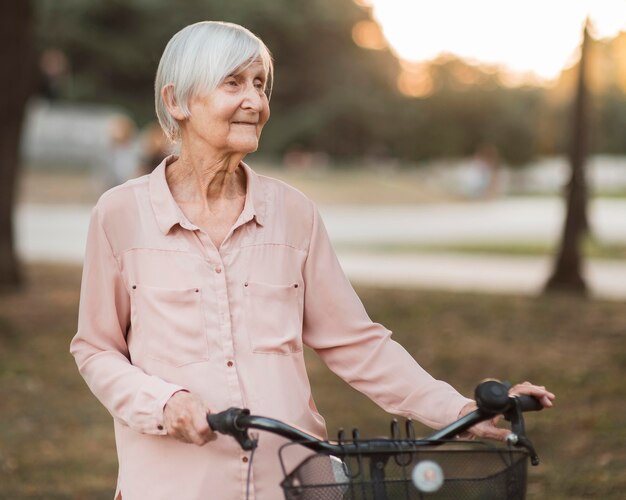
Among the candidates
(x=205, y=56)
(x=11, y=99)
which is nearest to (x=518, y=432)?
(x=205, y=56)

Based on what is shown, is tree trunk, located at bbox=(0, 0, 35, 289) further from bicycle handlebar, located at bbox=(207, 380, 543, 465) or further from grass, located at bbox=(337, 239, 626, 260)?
bicycle handlebar, located at bbox=(207, 380, 543, 465)

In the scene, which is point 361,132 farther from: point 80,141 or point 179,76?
point 179,76

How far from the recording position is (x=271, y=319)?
255 centimetres

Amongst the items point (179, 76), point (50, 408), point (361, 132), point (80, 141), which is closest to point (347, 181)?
point (80, 141)

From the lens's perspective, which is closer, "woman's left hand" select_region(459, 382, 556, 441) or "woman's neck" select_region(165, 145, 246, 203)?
"woman's left hand" select_region(459, 382, 556, 441)

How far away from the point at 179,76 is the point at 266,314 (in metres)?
0.59

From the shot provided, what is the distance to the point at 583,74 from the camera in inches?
509

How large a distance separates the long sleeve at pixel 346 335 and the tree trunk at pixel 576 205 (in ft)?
33.7

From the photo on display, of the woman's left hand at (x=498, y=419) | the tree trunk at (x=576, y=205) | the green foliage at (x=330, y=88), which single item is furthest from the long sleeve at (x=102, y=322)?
the green foliage at (x=330, y=88)

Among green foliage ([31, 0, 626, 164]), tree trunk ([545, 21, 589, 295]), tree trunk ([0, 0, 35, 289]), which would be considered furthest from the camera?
green foliage ([31, 0, 626, 164])

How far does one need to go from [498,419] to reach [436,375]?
22.6 ft

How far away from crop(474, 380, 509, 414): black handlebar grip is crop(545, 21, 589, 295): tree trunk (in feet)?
35.1

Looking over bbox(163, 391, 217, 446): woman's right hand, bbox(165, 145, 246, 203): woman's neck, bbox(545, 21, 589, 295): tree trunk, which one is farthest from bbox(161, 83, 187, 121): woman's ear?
bbox(545, 21, 589, 295): tree trunk

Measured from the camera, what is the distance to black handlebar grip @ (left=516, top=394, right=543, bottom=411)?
7.48ft
